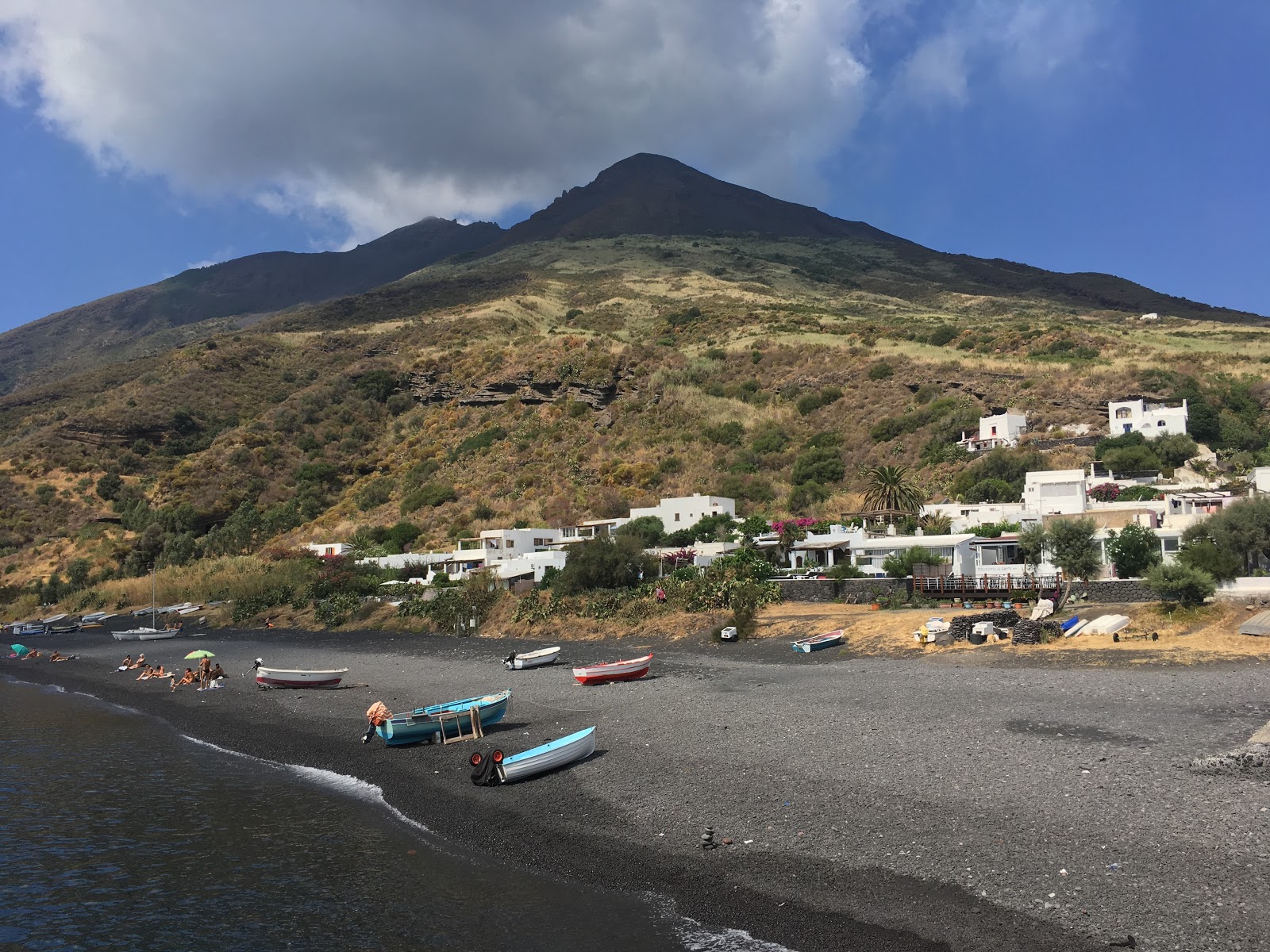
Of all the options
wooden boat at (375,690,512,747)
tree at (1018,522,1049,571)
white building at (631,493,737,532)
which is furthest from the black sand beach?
white building at (631,493,737,532)

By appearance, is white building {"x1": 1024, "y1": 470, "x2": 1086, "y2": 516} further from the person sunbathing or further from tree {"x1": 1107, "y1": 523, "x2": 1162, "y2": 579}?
the person sunbathing

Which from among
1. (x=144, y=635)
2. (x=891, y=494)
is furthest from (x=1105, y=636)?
(x=144, y=635)

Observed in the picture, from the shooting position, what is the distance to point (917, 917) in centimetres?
839

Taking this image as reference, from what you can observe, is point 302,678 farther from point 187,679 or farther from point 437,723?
point 437,723

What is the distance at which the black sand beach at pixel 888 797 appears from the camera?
8.37 m

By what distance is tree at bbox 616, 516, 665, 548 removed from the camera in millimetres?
54312

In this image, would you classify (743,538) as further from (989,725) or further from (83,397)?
(83,397)

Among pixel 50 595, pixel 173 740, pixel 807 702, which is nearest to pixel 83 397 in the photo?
pixel 50 595

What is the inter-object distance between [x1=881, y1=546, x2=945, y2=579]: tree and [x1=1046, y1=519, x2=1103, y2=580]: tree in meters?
4.86

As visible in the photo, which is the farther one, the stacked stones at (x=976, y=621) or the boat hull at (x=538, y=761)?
the stacked stones at (x=976, y=621)

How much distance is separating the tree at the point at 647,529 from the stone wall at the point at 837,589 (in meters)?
17.9

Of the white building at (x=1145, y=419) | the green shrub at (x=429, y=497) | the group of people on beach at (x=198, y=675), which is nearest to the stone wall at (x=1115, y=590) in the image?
the group of people on beach at (x=198, y=675)

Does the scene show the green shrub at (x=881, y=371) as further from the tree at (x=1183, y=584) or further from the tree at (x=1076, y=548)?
the tree at (x=1183, y=584)

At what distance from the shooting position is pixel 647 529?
181 feet
